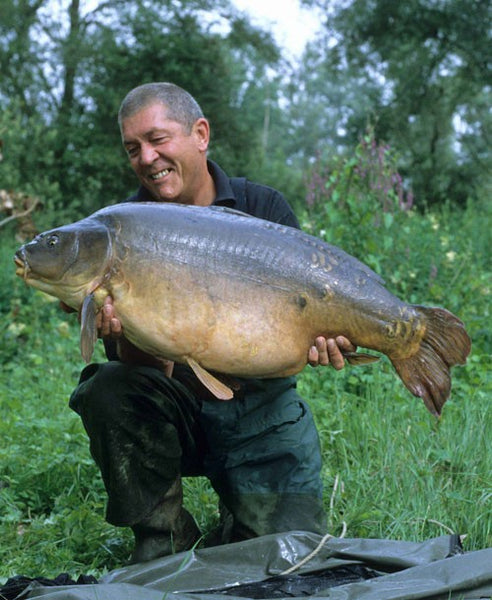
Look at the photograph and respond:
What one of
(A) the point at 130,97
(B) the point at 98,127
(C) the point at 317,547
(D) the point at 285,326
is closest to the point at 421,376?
(D) the point at 285,326

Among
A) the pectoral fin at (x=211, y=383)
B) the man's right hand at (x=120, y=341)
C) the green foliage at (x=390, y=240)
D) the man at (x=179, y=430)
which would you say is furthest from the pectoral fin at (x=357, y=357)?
the green foliage at (x=390, y=240)

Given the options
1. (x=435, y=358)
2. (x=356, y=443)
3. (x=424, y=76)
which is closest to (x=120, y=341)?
(x=435, y=358)

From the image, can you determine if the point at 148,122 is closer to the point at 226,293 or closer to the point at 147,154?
the point at 147,154

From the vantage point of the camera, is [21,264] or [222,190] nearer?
[21,264]

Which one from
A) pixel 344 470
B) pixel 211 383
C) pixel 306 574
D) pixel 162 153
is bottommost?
pixel 306 574

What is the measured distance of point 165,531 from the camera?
2.62 metres

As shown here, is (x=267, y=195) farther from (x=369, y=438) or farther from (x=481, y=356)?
(x=481, y=356)

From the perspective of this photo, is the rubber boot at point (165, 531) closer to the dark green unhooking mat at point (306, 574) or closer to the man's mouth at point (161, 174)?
the dark green unhooking mat at point (306, 574)

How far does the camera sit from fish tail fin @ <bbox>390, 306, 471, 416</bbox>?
7.39ft

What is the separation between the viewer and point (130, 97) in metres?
2.77

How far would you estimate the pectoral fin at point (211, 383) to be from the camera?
86.0 inches

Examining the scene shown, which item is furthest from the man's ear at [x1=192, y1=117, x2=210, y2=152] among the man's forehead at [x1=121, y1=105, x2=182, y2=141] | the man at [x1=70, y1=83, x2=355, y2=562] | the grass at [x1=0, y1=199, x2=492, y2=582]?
the grass at [x1=0, y1=199, x2=492, y2=582]

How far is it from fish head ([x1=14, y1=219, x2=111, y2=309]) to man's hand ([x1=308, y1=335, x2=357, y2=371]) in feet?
1.94

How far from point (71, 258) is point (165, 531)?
98 cm
